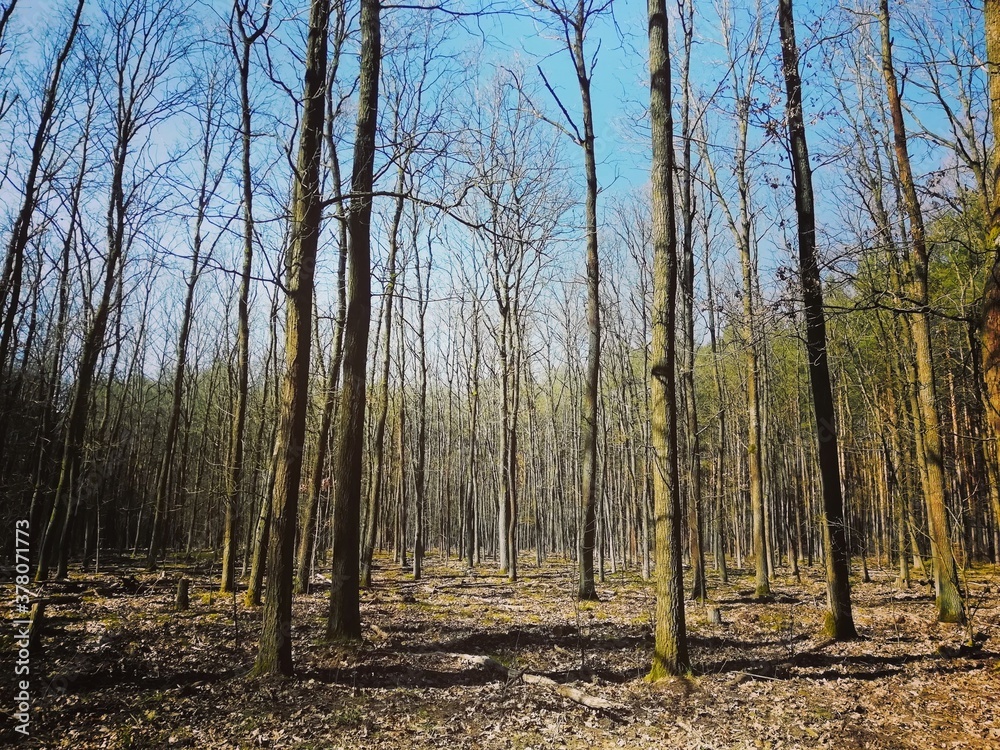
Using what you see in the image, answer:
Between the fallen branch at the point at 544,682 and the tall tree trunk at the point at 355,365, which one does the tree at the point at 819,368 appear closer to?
the fallen branch at the point at 544,682

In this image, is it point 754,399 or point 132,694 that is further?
point 754,399

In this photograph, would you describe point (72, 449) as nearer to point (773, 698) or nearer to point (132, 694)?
point (132, 694)

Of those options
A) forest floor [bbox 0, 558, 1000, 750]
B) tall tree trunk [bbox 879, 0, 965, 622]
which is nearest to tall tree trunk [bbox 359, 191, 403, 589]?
forest floor [bbox 0, 558, 1000, 750]

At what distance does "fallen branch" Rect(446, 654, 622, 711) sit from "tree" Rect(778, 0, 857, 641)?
4.47m

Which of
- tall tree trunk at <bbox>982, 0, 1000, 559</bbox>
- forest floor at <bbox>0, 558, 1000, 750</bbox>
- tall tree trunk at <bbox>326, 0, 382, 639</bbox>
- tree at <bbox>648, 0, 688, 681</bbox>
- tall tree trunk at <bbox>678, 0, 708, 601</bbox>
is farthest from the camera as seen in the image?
tall tree trunk at <bbox>678, 0, 708, 601</bbox>

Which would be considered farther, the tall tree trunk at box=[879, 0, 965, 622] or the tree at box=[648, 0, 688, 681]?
the tall tree trunk at box=[879, 0, 965, 622]

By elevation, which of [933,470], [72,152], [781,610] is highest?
[72,152]

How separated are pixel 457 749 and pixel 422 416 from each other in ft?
42.2

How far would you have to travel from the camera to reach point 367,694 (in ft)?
18.0

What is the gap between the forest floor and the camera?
15.1 feet

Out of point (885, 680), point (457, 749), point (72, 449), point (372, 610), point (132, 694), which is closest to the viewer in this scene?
point (457, 749)

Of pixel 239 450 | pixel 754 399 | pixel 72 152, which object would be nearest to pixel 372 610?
pixel 239 450

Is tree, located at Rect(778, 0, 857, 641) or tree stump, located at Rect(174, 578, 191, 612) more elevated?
tree, located at Rect(778, 0, 857, 641)

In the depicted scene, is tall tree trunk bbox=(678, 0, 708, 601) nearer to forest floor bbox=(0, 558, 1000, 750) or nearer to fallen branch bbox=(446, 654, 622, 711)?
forest floor bbox=(0, 558, 1000, 750)
